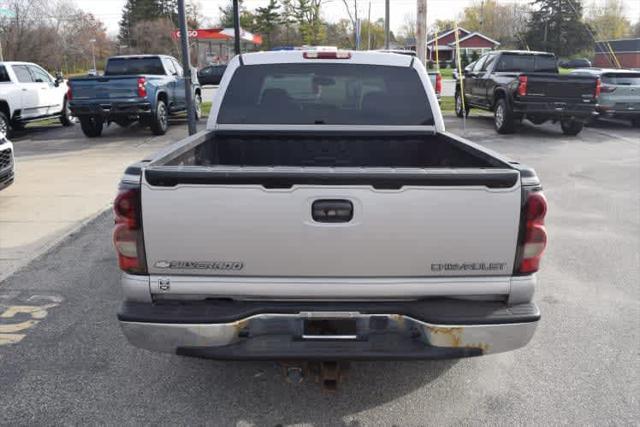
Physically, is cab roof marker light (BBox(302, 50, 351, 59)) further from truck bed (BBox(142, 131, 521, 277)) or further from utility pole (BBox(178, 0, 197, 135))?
utility pole (BBox(178, 0, 197, 135))

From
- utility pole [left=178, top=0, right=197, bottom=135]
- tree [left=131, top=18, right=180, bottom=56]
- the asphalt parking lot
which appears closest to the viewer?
the asphalt parking lot

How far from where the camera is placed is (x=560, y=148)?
12.4 metres

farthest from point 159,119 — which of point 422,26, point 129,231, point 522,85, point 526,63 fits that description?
point 129,231

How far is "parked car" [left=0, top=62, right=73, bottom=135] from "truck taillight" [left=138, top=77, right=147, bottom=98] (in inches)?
131

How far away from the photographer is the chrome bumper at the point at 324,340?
264 cm

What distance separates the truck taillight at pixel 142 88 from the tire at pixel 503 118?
28.8 feet

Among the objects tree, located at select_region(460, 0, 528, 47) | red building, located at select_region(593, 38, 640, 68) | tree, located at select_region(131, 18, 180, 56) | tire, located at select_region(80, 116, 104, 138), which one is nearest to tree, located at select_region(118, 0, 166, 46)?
tree, located at select_region(131, 18, 180, 56)

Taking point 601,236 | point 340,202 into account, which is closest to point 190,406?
point 340,202

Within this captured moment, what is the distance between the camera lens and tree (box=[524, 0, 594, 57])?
183 ft

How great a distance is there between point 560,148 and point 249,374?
11.0m

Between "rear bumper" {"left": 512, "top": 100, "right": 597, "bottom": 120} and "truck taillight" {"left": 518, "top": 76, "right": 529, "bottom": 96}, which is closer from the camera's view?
"truck taillight" {"left": 518, "top": 76, "right": 529, "bottom": 96}

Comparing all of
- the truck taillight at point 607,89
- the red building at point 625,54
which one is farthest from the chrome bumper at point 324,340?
the red building at point 625,54

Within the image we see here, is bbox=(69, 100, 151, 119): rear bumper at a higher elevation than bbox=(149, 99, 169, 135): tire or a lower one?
higher

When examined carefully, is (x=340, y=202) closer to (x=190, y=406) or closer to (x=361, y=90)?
(x=190, y=406)
